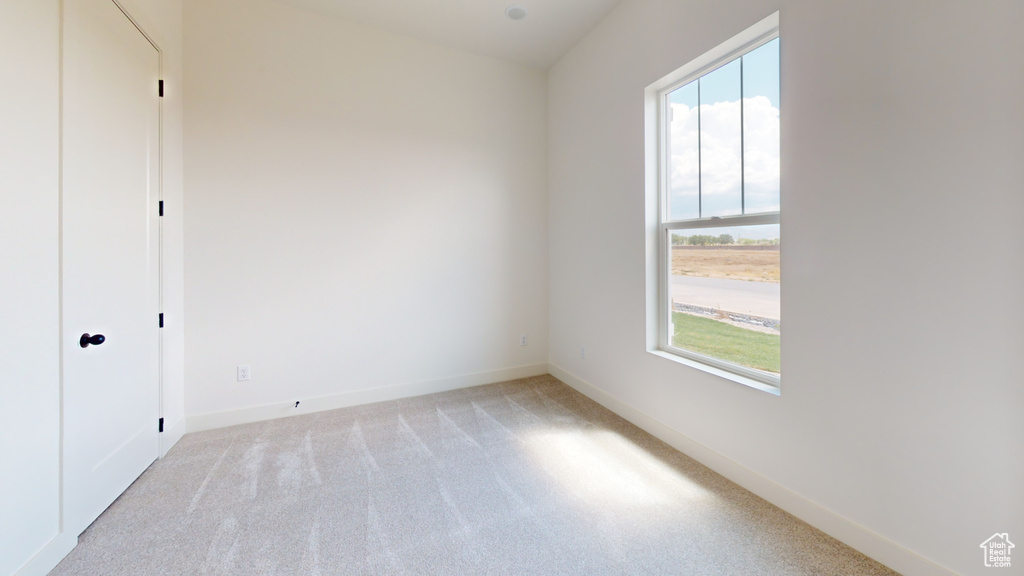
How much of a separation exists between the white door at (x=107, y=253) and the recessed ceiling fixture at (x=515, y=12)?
2436 millimetres

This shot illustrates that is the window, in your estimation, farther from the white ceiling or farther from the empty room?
the white ceiling

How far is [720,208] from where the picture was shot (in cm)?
230

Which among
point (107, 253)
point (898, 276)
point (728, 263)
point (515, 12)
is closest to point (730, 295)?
point (728, 263)

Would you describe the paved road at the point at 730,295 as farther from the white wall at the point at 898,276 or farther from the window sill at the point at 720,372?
the window sill at the point at 720,372

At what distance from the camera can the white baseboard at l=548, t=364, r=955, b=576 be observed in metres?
1.46

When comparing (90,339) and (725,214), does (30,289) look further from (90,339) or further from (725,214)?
(725,214)

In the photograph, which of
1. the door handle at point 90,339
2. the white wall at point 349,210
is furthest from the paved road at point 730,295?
the door handle at point 90,339

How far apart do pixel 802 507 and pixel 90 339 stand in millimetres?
3537

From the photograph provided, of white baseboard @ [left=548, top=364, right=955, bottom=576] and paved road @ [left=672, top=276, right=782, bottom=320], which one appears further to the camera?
paved road @ [left=672, top=276, right=782, bottom=320]

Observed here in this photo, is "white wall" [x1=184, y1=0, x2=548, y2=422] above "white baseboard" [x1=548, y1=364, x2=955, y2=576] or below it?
above

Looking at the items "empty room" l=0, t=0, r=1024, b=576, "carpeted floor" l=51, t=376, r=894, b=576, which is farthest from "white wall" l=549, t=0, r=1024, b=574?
"carpeted floor" l=51, t=376, r=894, b=576

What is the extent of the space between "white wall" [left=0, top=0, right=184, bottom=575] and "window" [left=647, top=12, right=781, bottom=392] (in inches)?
125

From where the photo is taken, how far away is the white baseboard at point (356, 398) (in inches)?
110

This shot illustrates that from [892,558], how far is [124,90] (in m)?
4.38
